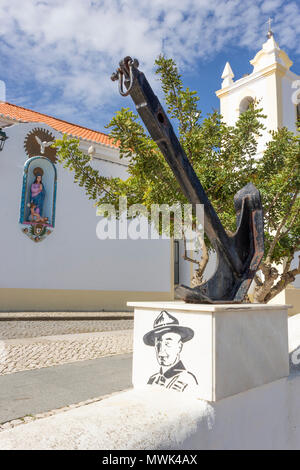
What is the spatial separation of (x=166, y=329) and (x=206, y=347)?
0.97 feet

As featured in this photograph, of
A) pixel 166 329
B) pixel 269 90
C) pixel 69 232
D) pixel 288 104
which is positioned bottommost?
pixel 166 329

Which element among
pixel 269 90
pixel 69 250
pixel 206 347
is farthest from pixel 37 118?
pixel 206 347

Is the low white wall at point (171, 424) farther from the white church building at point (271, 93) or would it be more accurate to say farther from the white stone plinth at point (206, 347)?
the white church building at point (271, 93)

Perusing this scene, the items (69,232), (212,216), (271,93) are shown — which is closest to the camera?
(212,216)

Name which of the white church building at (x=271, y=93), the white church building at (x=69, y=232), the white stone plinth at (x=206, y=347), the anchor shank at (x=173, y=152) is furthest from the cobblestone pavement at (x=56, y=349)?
the white church building at (x=271, y=93)

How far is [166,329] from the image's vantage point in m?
2.25

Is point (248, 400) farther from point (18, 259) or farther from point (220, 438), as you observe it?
point (18, 259)

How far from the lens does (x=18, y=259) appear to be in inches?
530

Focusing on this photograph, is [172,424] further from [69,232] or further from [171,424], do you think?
[69,232]

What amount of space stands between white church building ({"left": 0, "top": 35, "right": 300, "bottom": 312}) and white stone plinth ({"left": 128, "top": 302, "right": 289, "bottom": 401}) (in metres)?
11.9

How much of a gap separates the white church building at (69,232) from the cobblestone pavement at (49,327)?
2.44 meters

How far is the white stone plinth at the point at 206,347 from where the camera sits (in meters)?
2.05
